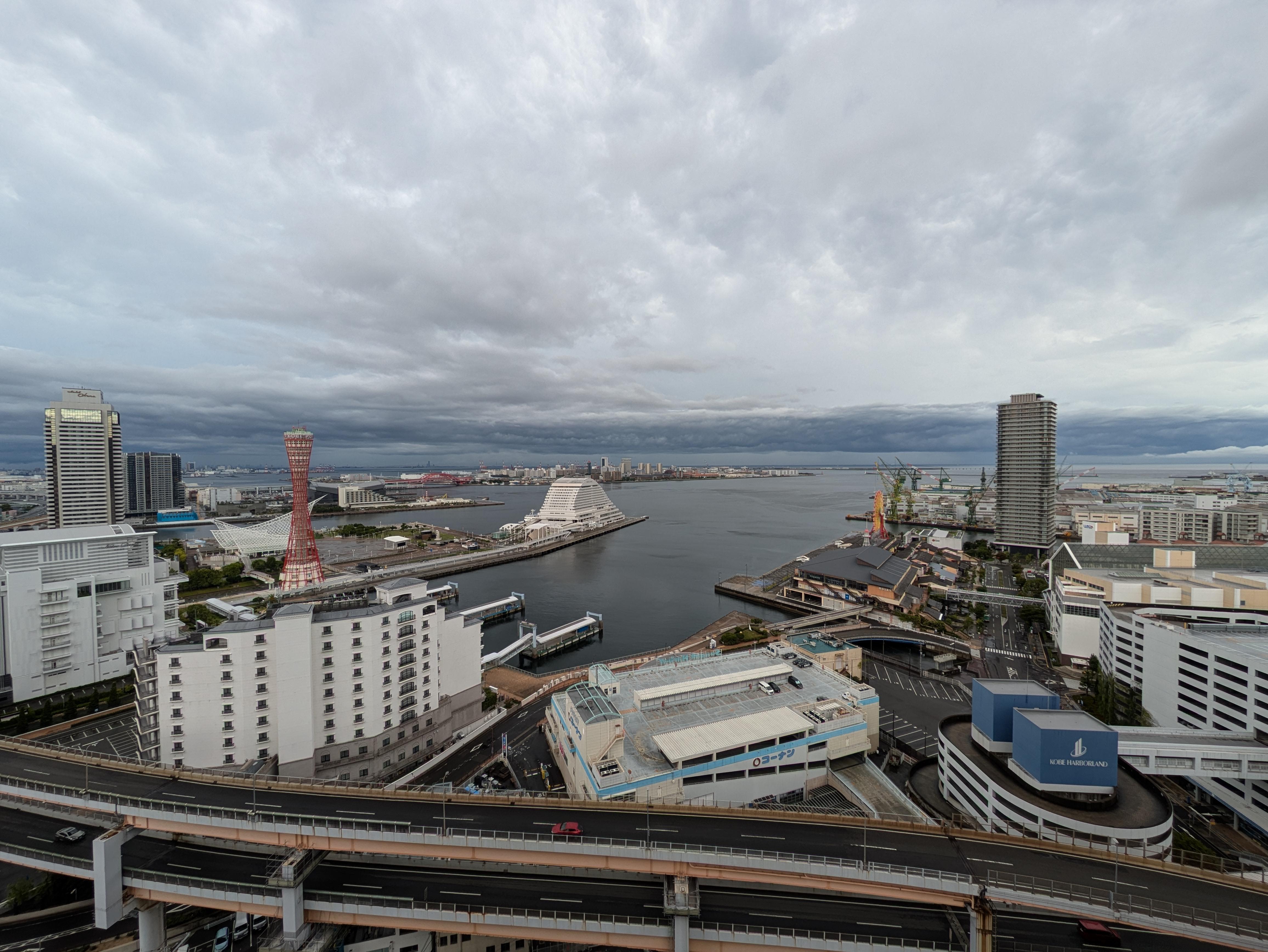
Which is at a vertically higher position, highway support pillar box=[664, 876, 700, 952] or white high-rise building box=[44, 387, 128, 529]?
white high-rise building box=[44, 387, 128, 529]

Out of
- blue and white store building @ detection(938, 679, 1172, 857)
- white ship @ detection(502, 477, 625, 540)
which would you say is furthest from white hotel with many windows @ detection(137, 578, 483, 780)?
white ship @ detection(502, 477, 625, 540)

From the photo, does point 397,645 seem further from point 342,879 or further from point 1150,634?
point 1150,634

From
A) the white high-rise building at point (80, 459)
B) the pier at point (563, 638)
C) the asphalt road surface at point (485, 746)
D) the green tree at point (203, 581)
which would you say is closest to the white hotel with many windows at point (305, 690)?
the asphalt road surface at point (485, 746)

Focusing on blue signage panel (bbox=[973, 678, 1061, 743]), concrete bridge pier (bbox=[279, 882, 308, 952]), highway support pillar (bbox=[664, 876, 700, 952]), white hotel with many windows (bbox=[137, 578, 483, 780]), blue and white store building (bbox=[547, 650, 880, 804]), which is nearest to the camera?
highway support pillar (bbox=[664, 876, 700, 952])

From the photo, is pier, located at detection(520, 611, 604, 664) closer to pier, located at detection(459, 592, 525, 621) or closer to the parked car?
pier, located at detection(459, 592, 525, 621)

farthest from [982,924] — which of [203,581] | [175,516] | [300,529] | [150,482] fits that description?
[150,482]

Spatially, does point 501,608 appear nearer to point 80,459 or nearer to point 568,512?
point 568,512
